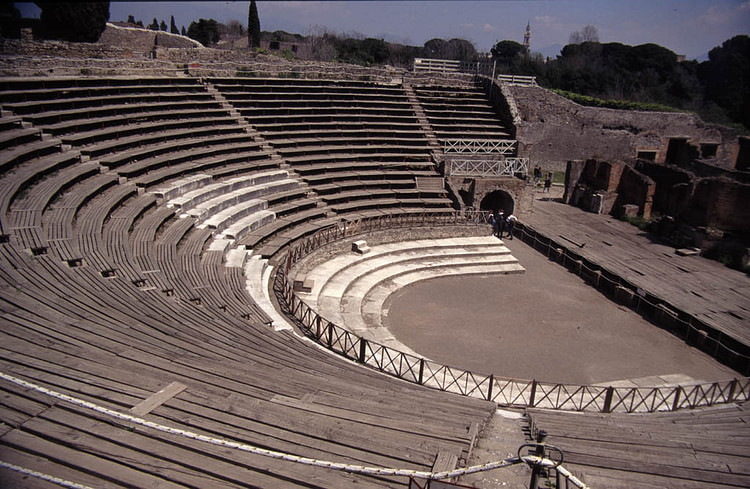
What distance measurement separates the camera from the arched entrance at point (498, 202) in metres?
23.9

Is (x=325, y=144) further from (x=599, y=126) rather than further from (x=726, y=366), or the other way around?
(x=599, y=126)

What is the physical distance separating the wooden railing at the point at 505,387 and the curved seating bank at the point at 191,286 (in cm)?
16

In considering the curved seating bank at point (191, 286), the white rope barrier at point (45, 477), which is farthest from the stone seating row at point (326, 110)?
the white rope barrier at point (45, 477)

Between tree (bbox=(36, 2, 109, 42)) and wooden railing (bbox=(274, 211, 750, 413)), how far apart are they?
1062 inches

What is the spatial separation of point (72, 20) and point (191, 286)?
93.8ft

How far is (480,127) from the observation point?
28047 mm

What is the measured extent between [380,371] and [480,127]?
19853 millimetres

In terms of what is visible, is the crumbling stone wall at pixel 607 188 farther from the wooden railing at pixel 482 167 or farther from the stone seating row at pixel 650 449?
the stone seating row at pixel 650 449

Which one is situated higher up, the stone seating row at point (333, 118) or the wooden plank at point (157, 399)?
the stone seating row at point (333, 118)

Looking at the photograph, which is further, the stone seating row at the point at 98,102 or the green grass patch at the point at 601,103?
the green grass patch at the point at 601,103

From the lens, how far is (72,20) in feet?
103

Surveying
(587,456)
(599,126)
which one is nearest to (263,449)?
(587,456)

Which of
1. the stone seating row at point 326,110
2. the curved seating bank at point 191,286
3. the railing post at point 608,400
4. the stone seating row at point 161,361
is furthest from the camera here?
the stone seating row at point 326,110

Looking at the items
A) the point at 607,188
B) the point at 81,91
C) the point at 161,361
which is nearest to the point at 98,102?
the point at 81,91
